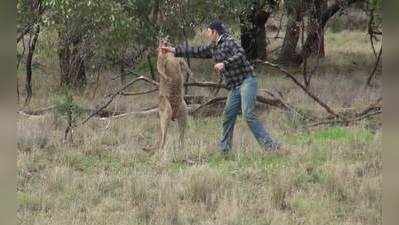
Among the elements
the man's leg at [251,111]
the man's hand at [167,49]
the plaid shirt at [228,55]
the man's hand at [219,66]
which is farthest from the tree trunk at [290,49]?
the man's hand at [219,66]

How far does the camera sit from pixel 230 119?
8.44 m

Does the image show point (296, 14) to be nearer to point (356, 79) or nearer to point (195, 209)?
point (356, 79)

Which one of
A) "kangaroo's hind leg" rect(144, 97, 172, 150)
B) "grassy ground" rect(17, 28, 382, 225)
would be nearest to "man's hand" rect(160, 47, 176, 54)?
"kangaroo's hind leg" rect(144, 97, 172, 150)

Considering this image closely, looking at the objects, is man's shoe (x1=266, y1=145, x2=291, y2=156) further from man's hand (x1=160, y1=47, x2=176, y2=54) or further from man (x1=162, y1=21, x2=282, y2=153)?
man's hand (x1=160, y1=47, x2=176, y2=54)

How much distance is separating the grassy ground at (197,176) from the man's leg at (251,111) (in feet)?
0.51

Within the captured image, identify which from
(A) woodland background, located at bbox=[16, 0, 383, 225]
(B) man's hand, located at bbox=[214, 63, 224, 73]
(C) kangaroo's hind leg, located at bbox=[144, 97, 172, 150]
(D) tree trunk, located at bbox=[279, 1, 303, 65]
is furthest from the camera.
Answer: (D) tree trunk, located at bbox=[279, 1, 303, 65]

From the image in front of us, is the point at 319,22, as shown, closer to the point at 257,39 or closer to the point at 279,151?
the point at 257,39

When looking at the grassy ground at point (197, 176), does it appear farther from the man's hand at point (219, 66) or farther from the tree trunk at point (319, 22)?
the tree trunk at point (319, 22)

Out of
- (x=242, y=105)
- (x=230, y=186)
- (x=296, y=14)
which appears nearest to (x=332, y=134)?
(x=242, y=105)

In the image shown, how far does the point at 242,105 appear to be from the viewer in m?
8.23

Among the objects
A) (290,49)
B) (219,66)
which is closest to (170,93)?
(219,66)

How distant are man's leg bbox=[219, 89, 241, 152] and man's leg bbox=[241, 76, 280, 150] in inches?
7.9

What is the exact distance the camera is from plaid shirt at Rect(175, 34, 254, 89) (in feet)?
26.7

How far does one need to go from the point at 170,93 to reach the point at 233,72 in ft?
2.79
